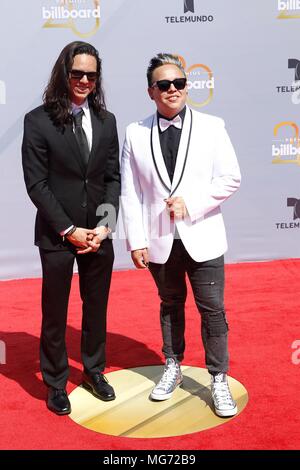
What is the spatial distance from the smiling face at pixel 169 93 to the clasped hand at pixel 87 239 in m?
0.66

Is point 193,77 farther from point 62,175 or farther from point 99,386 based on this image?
point 99,386

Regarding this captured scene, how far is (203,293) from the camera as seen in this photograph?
10.9 ft

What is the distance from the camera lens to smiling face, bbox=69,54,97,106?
3.21 m

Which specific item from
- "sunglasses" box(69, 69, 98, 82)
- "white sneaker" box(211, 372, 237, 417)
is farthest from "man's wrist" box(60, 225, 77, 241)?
"white sneaker" box(211, 372, 237, 417)

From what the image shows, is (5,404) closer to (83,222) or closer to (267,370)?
(83,222)

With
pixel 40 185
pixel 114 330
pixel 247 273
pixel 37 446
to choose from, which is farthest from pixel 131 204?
pixel 247 273

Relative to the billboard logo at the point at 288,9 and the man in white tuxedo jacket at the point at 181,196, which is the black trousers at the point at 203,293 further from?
the billboard logo at the point at 288,9

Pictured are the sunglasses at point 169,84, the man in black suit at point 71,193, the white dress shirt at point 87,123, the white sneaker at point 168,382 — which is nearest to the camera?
the sunglasses at point 169,84

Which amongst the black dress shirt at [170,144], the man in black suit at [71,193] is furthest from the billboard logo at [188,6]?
the black dress shirt at [170,144]

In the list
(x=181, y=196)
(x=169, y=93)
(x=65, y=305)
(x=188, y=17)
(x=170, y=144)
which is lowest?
(x=65, y=305)

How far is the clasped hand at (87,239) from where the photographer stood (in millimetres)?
3293

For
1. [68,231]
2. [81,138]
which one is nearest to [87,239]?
[68,231]

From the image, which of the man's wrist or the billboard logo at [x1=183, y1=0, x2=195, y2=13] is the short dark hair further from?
the billboard logo at [x1=183, y1=0, x2=195, y2=13]

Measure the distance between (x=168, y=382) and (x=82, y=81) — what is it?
62.0 inches
